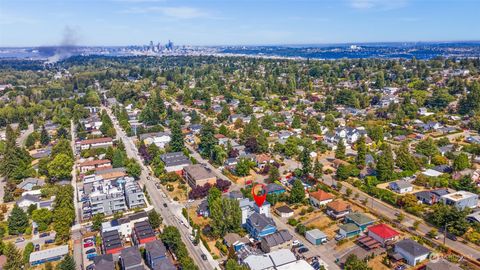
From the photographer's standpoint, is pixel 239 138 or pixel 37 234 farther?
pixel 239 138

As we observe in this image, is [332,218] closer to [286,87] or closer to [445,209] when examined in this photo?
[445,209]

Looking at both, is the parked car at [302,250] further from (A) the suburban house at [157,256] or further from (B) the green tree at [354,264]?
(A) the suburban house at [157,256]

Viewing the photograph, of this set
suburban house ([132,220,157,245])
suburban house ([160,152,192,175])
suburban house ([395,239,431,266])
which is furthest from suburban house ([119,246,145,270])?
suburban house ([160,152,192,175])

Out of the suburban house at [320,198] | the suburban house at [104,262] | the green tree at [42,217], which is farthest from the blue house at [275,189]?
the green tree at [42,217]

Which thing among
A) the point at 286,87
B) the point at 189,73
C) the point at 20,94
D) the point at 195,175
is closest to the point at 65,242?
the point at 195,175

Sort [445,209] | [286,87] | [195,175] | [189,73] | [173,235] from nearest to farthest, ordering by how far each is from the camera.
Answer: [173,235] → [445,209] → [195,175] → [286,87] → [189,73]

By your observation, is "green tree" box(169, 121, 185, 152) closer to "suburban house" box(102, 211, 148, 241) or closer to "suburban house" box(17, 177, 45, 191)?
"suburban house" box(17, 177, 45, 191)
